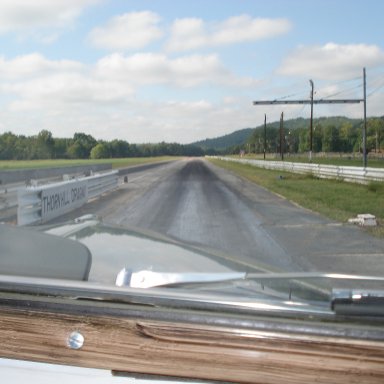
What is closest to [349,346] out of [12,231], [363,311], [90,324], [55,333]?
[363,311]

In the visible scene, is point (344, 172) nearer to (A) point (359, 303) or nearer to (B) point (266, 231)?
(B) point (266, 231)

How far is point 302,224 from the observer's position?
12.7 m

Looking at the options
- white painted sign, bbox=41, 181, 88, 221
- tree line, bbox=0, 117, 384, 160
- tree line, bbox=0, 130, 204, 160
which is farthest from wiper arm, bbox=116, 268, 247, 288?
Answer: tree line, bbox=0, 130, 204, 160

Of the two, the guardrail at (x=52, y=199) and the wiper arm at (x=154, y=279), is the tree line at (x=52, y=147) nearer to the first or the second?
the guardrail at (x=52, y=199)

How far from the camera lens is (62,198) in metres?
15.5

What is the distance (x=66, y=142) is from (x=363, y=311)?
5000 inches

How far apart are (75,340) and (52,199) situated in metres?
13.3

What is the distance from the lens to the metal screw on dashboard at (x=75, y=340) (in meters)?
1.42

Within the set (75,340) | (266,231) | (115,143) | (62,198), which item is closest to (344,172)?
(62,198)

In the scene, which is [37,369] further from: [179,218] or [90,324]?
[179,218]

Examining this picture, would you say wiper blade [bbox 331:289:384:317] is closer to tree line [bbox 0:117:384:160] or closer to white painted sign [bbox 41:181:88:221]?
white painted sign [bbox 41:181:88:221]

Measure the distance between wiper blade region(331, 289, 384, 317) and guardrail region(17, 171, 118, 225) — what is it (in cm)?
1153

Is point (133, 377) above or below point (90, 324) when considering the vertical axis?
below

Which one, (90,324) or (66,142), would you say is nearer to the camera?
(90,324)
